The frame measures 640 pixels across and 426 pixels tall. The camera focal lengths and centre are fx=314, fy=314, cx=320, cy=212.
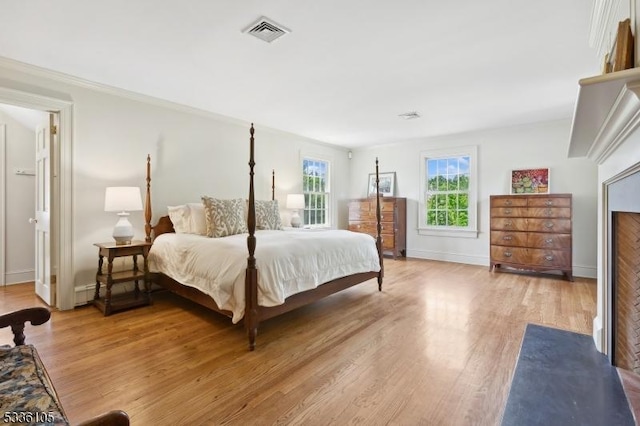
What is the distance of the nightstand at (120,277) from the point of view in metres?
2.99

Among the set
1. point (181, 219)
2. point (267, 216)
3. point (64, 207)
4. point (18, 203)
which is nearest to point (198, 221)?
point (181, 219)

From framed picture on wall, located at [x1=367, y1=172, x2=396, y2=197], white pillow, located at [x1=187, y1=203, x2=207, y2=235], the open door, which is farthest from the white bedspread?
framed picture on wall, located at [x1=367, y1=172, x2=396, y2=197]

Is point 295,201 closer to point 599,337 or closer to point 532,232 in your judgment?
point 532,232

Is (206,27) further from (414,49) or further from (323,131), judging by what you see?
(323,131)

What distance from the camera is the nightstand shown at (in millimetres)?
2992

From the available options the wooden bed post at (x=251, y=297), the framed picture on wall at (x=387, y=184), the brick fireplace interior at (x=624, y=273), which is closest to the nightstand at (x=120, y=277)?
the wooden bed post at (x=251, y=297)

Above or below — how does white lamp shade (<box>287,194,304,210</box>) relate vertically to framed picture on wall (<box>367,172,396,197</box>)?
below

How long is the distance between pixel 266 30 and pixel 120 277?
2.69m

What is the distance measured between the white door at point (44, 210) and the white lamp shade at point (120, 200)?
2.06 ft

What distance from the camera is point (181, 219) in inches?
143

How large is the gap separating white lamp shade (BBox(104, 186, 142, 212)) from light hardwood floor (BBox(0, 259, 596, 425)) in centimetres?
102

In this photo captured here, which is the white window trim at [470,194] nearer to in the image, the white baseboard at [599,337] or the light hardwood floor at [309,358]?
the light hardwood floor at [309,358]

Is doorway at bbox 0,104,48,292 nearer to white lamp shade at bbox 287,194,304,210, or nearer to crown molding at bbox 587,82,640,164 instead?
white lamp shade at bbox 287,194,304,210

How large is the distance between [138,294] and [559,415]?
11.9ft
